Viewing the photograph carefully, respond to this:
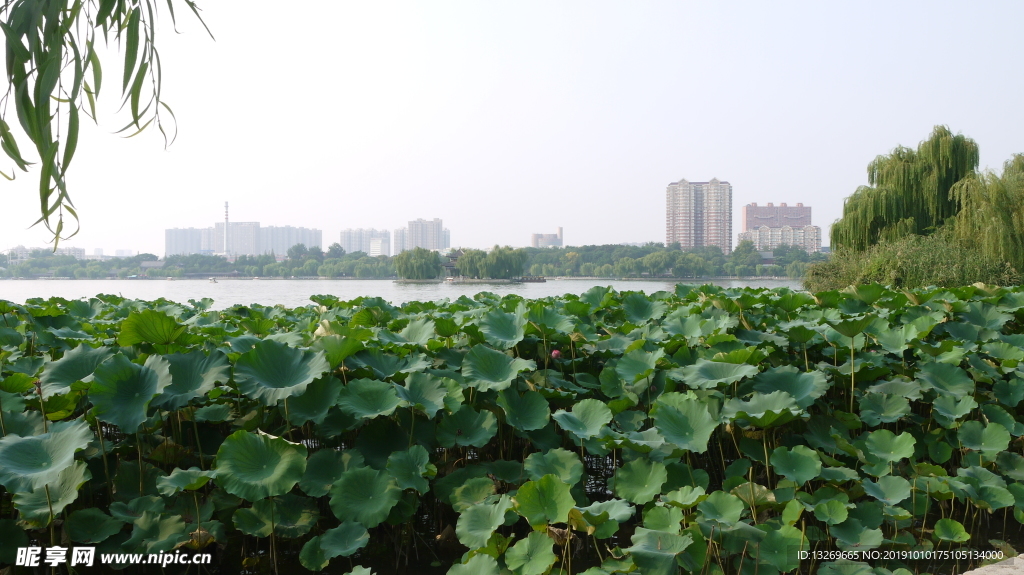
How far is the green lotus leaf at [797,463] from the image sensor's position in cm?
163

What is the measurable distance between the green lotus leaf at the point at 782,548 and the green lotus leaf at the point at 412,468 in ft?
2.62

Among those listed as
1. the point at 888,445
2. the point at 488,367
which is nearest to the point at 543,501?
the point at 488,367

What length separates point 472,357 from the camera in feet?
5.81

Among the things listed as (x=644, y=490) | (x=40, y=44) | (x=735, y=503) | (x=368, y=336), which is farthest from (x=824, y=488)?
(x=40, y=44)

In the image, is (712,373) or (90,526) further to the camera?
(712,373)

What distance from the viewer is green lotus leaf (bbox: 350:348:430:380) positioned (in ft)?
5.65

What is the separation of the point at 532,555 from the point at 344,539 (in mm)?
429

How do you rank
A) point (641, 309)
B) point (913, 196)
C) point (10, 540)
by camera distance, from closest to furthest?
point (10, 540) → point (641, 309) → point (913, 196)

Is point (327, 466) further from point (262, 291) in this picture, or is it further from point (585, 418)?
point (262, 291)

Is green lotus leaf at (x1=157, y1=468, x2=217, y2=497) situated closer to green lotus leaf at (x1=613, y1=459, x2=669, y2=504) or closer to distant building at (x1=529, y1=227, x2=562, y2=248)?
green lotus leaf at (x1=613, y1=459, x2=669, y2=504)

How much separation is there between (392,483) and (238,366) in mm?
464

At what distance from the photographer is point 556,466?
1.58 meters

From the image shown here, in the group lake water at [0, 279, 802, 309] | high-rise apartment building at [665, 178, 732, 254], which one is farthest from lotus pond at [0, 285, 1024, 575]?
high-rise apartment building at [665, 178, 732, 254]

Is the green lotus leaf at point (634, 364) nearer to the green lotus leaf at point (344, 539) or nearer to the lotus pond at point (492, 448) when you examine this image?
the lotus pond at point (492, 448)
